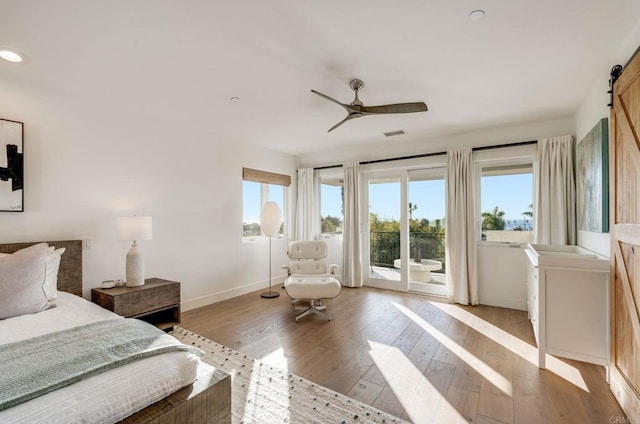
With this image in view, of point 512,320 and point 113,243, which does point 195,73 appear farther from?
point 512,320

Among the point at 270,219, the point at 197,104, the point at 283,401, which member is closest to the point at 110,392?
the point at 283,401

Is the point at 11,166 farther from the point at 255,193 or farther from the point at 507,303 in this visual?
the point at 507,303

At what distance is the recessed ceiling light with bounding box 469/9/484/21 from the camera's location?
1.78 metres

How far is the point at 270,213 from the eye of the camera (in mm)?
4660

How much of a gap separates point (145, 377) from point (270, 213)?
A: 11.3 ft

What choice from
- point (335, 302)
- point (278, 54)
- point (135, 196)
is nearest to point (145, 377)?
point (278, 54)

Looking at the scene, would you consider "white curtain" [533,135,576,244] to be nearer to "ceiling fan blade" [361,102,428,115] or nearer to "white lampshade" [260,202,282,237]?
"ceiling fan blade" [361,102,428,115]

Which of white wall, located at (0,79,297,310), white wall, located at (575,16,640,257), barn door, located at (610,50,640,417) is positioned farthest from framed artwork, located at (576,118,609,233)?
white wall, located at (0,79,297,310)

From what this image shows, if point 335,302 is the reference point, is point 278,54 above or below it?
above

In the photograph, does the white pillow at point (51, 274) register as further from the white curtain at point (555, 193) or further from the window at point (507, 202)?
the white curtain at point (555, 193)

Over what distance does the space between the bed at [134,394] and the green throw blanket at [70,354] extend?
0.09 feet

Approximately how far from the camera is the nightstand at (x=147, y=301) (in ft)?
8.89

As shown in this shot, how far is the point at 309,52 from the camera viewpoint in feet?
7.25

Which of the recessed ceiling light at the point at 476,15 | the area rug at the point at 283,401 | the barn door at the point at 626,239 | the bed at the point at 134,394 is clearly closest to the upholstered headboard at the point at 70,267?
the bed at the point at 134,394
